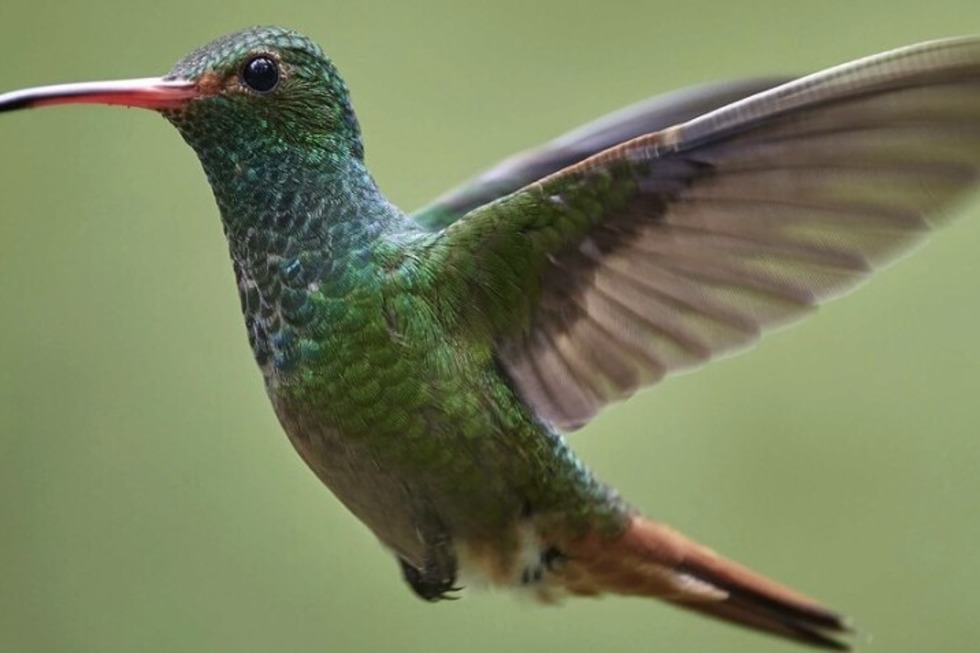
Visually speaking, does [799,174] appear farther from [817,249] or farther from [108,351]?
[108,351]

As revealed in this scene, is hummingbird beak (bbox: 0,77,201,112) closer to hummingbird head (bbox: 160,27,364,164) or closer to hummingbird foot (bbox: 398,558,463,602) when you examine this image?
hummingbird head (bbox: 160,27,364,164)

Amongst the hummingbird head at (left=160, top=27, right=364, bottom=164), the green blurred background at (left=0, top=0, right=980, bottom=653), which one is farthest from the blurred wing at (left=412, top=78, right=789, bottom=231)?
the green blurred background at (left=0, top=0, right=980, bottom=653)

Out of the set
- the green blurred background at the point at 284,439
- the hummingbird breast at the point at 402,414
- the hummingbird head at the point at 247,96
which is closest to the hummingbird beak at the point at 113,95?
the hummingbird head at the point at 247,96

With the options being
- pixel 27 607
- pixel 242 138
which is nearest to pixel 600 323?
pixel 242 138

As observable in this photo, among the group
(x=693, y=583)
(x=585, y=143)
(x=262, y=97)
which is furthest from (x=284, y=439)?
(x=262, y=97)

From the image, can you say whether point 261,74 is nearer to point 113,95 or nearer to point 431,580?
point 113,95

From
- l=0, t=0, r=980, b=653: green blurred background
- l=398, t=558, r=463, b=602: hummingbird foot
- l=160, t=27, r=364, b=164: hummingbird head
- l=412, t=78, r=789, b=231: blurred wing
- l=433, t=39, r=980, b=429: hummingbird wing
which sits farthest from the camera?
l=0, t=0, r=980, b=653: green blurred background
